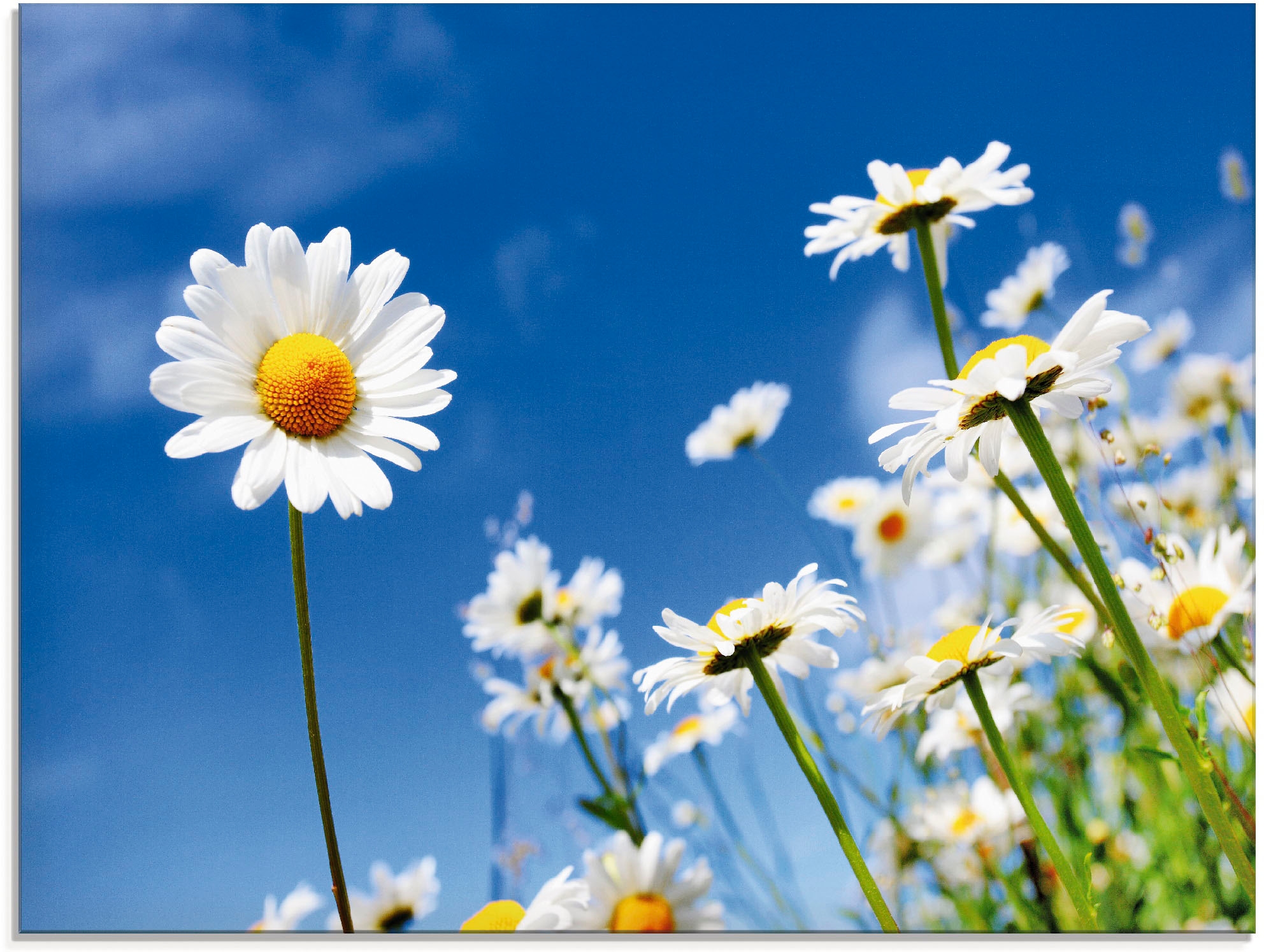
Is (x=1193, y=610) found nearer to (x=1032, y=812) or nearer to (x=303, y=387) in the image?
(x=1032, y=812)

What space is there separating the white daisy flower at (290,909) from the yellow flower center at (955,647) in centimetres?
87

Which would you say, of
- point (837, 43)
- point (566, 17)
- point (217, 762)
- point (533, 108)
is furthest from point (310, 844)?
point (837, 43)

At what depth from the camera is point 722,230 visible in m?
1.49

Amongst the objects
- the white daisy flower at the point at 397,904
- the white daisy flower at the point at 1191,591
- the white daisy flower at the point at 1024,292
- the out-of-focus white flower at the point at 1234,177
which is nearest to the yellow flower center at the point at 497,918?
the white daisy flower at the point at 397,904

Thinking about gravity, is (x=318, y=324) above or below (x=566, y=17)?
below

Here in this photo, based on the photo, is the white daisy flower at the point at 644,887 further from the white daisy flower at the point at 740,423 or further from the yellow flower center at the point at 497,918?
the white daisy flower at the point at 740,423

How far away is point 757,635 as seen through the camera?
0.84 meters

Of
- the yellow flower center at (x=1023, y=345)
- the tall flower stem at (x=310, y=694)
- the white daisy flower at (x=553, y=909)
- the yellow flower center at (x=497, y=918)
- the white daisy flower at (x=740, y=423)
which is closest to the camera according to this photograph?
the tall flower stem at (x=310, y=694)

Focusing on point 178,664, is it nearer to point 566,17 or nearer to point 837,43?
point 566,17

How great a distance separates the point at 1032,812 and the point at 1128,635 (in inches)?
6.9

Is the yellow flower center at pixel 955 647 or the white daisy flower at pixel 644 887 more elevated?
the yellow flower center at pixel 955 647

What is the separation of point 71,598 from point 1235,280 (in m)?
1.67

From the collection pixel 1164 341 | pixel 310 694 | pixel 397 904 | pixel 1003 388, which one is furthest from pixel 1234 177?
pixel 397 904

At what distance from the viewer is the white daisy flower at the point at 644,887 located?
1.06 meters
